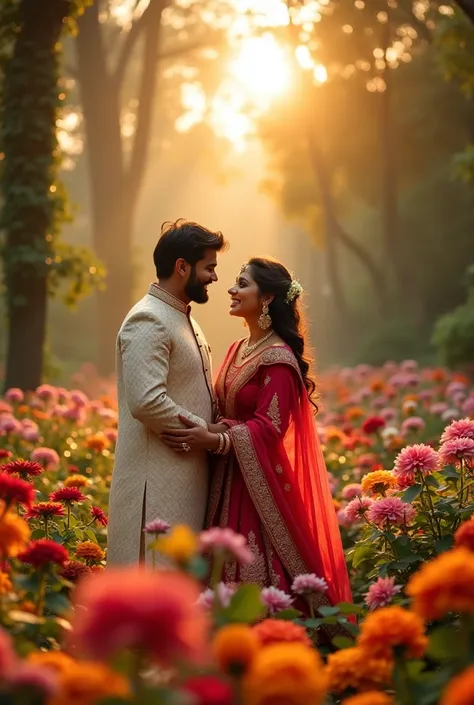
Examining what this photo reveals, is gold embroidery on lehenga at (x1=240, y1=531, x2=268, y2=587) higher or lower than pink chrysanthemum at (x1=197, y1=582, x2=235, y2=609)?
higher

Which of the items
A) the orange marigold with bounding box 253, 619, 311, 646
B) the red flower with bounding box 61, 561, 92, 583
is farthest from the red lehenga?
the orange marigold with bounding box 253, 619, 311, 646

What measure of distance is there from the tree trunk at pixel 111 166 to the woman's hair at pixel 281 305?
12.5 m

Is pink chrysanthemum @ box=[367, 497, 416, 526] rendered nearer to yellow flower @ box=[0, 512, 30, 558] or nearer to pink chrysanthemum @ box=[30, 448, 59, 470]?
yellow flower @ box=[0, 512, 30, 558]

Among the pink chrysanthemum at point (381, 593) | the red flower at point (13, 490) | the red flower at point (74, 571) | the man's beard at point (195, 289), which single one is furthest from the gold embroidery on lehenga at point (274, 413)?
the red flower at point (13, 490)

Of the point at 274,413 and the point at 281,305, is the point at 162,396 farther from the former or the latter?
the point at 281,305

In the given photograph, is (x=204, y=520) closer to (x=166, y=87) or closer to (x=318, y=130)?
(x=318, y=130)

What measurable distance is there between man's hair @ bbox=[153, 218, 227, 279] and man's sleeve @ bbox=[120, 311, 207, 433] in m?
0.29

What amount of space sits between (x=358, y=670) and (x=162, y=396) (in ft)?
6.29

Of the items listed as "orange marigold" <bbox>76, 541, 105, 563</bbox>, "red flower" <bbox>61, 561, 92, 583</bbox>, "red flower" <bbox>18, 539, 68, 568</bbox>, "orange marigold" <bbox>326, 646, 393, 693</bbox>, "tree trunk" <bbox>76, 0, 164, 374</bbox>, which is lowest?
"orange marigold" <bbox>326, 646, 393, 693</bbox>

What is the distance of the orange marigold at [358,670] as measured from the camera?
2.00 meters

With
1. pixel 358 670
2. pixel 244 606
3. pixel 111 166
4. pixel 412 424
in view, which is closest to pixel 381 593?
pixel 358 670

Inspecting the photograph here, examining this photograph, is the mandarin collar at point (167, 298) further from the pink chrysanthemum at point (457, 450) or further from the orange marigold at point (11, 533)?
the orange marigold at point (11, 533)

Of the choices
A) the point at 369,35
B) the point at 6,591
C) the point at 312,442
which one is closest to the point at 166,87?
the point at 369,35

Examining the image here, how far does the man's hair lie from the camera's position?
4.04m
